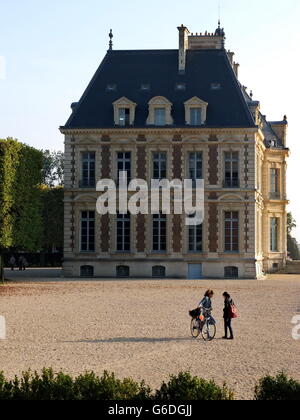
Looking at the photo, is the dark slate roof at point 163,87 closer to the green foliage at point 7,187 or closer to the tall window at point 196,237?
the tall window at point 196,237

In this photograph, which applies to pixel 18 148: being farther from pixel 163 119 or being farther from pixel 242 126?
pixel 242 126

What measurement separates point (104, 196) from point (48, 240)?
18198 millimetres

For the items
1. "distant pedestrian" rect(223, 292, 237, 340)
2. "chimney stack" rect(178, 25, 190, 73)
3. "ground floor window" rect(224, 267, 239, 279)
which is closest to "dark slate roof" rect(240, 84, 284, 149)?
"chimney stack" rect(178, 25, 190, 73)

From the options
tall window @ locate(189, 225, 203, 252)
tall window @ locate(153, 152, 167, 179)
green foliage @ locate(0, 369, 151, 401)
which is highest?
tall window @ locate(153, 152, 167, 179)

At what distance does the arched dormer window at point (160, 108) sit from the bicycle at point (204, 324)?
2798 cm

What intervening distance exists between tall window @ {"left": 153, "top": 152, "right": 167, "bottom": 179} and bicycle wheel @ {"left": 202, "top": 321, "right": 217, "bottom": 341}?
2659 centimetres

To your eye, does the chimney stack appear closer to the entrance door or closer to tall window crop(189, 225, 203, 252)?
tall window crop(189, 225, 203, 252)

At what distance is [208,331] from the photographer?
18.2 meters

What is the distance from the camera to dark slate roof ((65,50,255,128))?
150ft

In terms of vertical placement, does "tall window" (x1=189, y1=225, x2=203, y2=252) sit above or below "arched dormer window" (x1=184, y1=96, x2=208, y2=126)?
below

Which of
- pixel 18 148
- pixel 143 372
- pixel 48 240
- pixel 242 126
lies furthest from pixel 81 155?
pixel 143 372

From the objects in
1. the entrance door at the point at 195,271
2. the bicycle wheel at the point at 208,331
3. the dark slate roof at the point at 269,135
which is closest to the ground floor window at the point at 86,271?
the entrance door at the point at 195,271

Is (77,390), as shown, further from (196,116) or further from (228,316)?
(196,116)
